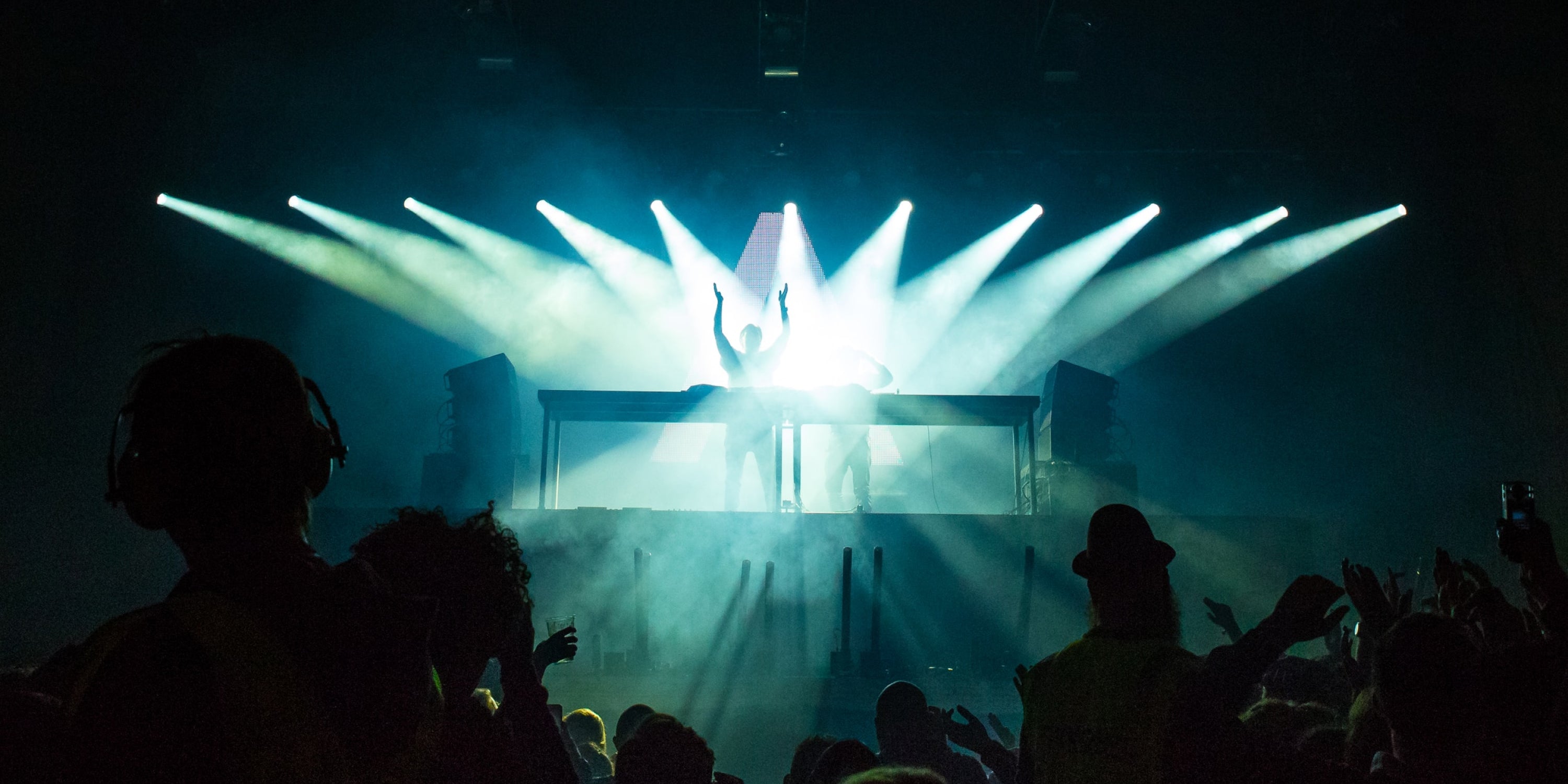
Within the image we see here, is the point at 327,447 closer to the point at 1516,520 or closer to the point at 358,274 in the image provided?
the point at 1516,520

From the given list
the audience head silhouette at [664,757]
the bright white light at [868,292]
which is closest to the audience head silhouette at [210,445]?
the audience head silhouette at [664,757]

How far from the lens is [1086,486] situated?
20.3ft

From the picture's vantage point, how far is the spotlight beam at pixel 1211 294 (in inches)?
400

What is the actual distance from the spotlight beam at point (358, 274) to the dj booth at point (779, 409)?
14.5 ft

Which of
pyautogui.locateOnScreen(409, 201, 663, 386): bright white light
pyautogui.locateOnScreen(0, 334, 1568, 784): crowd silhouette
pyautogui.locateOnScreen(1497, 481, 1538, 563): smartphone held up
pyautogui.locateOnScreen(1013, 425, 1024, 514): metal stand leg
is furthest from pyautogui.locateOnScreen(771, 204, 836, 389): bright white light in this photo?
pyautogui.locateOnScreen(1497, 481, 1538, 563): smartphone held up

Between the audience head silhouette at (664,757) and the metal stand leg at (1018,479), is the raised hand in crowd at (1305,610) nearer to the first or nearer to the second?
the audience head silhouette at (664,757)

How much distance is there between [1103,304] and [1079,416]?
5218 mm

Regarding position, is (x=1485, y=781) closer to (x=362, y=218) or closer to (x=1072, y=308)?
(x=1072, y=308)

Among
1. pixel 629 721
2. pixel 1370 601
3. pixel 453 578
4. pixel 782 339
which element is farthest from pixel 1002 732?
pixel 782 339

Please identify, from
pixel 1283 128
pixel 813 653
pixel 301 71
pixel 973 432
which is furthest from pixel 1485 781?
pixel 301 71

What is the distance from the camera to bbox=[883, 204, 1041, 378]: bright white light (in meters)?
11.1

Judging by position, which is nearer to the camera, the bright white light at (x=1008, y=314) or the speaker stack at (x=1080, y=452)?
the speaker stack at (x=1080, y=452)

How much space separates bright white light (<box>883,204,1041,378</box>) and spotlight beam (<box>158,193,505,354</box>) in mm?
4800

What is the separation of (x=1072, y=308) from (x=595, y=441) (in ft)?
19.3
